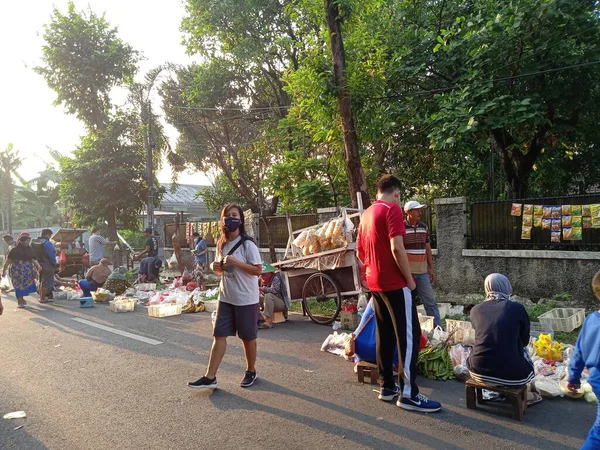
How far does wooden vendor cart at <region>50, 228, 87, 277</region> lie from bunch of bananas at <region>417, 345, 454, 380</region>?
1403cm

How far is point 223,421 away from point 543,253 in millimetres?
7067

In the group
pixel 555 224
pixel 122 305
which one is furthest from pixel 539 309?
pixel 122 305

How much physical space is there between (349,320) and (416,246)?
1.84 metres

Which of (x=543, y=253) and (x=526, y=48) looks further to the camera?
(x=526, y=48)

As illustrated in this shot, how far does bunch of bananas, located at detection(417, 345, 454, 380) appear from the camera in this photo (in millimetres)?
5109

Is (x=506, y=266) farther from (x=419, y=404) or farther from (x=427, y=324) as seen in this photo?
(x=419, y=404)

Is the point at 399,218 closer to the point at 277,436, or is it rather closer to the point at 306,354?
the point at 277,436

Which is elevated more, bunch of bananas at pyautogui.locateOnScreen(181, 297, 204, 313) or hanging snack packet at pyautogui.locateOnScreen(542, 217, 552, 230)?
hanging snack packet at pyautogui.locateOnScreen(542, 217, 552, 230)

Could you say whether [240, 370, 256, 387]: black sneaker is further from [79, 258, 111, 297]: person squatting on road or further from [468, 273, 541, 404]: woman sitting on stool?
[79, 258, 111, 297]: person squatting on road

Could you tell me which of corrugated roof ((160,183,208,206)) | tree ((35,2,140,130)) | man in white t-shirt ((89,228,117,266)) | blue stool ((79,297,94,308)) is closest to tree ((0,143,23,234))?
corrugated roof ((160,183,208,206))

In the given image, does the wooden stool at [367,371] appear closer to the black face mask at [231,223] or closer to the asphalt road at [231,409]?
the asphalt road at [231,409]

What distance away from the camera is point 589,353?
2900mm

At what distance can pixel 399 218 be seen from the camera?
412 cm

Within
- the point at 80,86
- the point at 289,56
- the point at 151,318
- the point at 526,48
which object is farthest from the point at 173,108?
the point at 526,48
